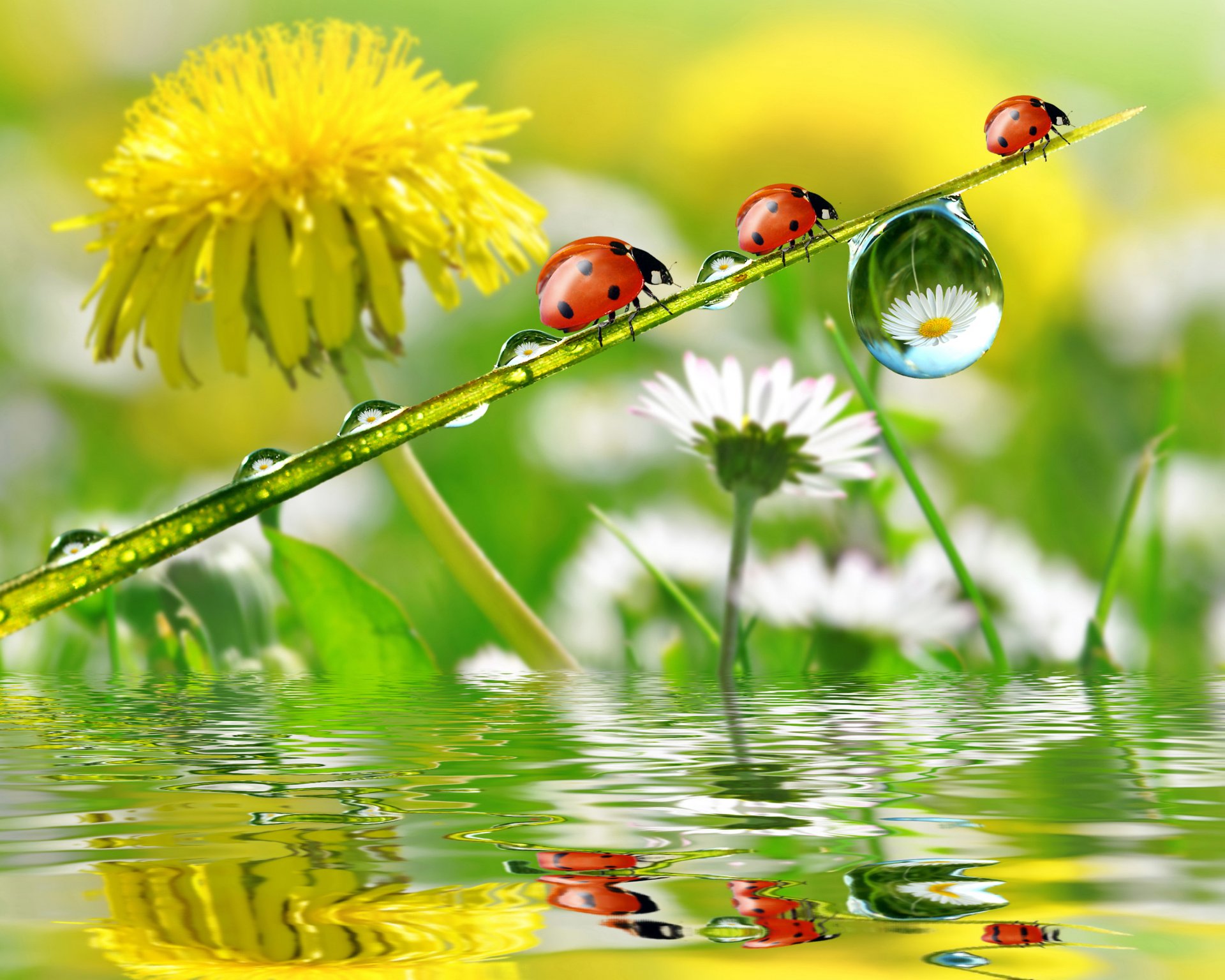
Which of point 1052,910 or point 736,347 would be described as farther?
point 736,347

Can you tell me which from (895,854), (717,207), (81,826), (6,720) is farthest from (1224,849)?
(717,207)

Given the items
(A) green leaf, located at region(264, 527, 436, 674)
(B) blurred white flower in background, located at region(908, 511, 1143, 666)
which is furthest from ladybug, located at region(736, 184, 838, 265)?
(B) blurred white flower in background, located at region(908, 511, 1143, 666)

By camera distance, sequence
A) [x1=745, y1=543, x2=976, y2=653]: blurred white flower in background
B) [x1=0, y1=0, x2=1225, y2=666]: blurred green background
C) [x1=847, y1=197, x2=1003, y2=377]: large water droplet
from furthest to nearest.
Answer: [x1=0, y1=0, x2=1225, y2=666]: blurred green background < [x1=745, y1=543, x2=976, y2=653]: blurred white flower in background < [x1=847, y1=197, x2=1003, y2=377]: large water droplet

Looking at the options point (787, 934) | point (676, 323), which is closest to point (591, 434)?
point (676, 323)

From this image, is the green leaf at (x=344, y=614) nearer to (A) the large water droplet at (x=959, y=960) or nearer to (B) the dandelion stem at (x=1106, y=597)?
(B) the dandelion stem at (x=1106, y=597)

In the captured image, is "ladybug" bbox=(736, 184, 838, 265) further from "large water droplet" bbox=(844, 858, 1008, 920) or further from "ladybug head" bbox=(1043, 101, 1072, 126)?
"large water droplet" bbox=(844, 858, 1008, 920)

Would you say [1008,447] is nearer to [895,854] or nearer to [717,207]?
[717,207]
